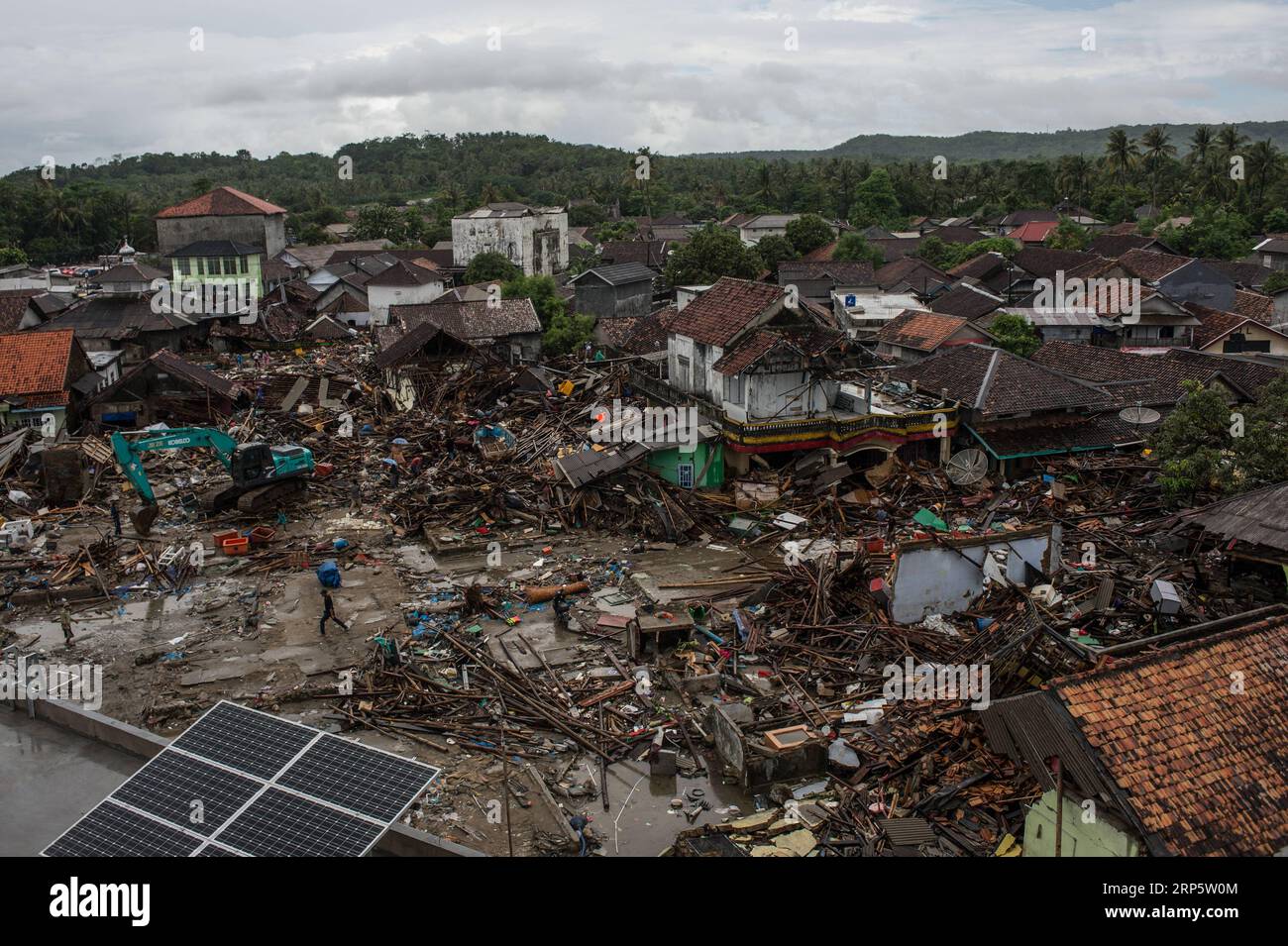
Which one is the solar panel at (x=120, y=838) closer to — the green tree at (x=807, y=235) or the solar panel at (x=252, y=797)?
the solar panel at (x=252, y=797)

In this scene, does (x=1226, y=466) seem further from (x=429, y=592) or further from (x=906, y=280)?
(x=906, y=280)

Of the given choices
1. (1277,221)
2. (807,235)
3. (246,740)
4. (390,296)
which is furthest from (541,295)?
(1277,221)

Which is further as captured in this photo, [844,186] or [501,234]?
[844,186]

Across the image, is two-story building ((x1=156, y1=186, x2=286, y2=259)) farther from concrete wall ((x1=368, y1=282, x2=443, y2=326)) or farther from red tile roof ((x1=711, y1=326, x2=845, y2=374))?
red tile roof ((x1=711, y1=326, x2=845, y2=374))

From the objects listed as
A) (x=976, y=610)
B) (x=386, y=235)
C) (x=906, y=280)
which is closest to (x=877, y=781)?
(x=976, y=610)

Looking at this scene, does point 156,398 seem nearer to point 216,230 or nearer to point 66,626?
point 66,626

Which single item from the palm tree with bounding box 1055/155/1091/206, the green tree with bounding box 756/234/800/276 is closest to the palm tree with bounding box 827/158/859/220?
the palm tree with bounding box 1055/155/1091/206
